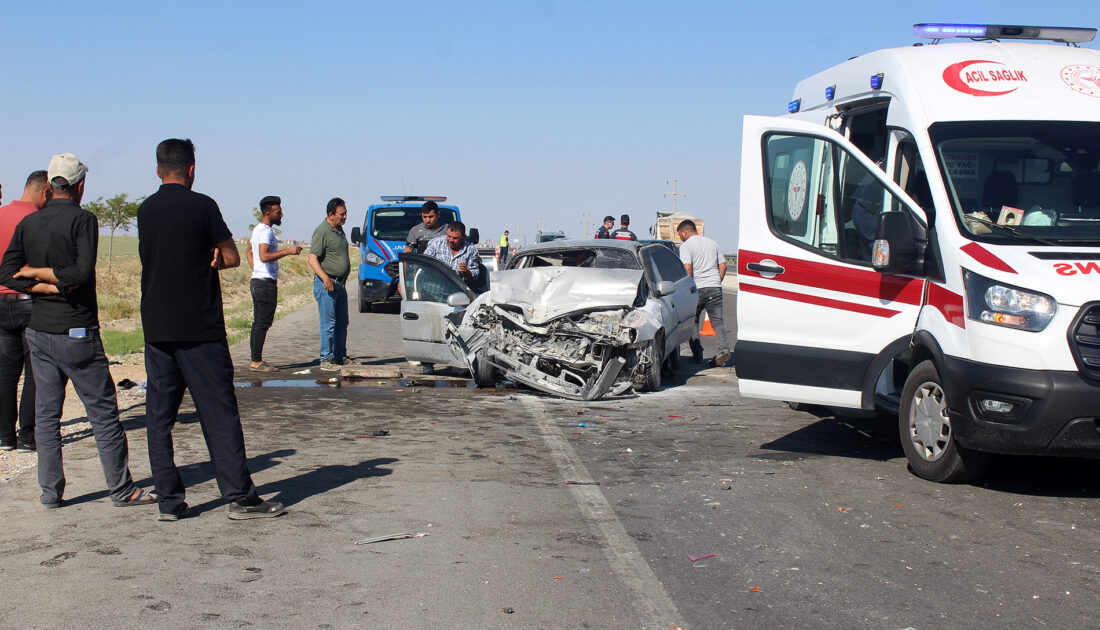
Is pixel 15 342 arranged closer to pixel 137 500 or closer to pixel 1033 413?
pixel 137 500

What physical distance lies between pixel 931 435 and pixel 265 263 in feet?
26.2

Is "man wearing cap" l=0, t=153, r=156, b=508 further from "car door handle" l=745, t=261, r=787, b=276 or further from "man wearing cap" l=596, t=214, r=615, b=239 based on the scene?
"man wearing cap" l=596, t=214, r=615, b=239

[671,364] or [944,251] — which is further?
[671,364]

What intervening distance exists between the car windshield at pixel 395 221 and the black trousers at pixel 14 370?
Answer: 14.1 meters

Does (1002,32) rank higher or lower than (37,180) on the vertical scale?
higher

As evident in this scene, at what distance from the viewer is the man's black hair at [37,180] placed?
7.00 m

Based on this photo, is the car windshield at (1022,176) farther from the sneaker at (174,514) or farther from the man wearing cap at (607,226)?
the man wearing cap at (607,226)

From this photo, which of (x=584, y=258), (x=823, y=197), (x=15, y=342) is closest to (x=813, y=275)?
(x=823, y=197)

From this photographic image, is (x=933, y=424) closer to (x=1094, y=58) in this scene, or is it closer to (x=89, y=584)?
(x=1094, y=58)

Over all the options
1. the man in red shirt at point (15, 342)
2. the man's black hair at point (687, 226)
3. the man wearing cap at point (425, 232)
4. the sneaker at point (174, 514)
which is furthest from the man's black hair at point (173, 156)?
the man's black hair at point (687, 226)

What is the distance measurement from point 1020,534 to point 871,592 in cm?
138

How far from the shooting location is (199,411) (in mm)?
5395

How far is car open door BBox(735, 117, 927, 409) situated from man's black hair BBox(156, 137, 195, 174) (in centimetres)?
383

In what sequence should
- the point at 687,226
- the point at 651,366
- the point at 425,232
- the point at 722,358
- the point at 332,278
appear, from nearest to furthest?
the point at 651,366 < the point at 332,278 < the point at 722,358 < the point at 687,226 < the point at 425,232
